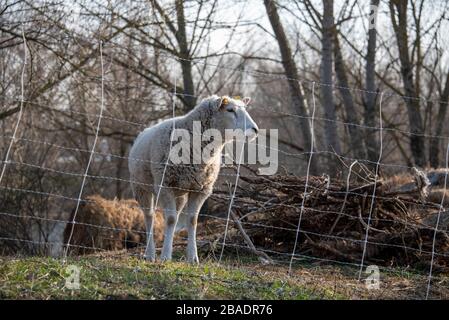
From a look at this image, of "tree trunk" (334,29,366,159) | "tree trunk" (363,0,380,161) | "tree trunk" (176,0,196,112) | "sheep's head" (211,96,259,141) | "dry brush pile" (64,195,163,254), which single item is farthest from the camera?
"tree trunk" (363,0,380,161)

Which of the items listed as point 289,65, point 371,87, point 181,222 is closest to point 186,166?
point 181,222

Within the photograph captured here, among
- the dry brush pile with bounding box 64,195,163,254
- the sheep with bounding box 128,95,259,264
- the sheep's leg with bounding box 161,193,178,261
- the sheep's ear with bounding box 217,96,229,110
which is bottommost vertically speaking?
the dry brush pile with bounding box 64,195,163,254

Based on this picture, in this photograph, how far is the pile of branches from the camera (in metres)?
8.19

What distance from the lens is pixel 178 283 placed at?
5.64 metres

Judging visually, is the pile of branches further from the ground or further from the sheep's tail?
the sheep's tail

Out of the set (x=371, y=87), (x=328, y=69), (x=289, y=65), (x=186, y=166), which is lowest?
(x=186, y=166)

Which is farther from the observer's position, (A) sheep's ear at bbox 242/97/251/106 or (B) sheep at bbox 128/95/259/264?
(A) sheep's ear at bbox 242/97/251/106

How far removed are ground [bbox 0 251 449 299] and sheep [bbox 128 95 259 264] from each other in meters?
1.27

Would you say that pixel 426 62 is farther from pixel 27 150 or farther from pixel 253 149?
pixel 27 150

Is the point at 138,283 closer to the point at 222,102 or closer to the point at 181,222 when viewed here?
the point at 222,102

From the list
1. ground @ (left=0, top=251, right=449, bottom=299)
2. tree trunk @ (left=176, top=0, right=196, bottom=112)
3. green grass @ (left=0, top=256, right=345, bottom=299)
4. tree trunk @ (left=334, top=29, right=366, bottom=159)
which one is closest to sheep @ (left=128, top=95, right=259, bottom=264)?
ground @ (left=0, top=251, right=449, bottom=299)

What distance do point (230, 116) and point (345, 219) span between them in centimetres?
202

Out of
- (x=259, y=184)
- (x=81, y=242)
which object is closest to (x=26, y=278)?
(x=259, y=184)
